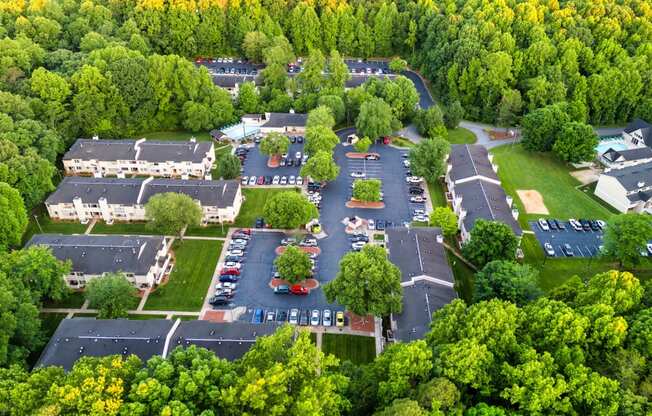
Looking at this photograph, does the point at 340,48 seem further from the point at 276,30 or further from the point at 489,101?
the point at 489,101

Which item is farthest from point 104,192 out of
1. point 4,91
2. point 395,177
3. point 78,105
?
point 395,177

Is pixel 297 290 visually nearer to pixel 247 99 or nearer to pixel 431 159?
pixel 431 159

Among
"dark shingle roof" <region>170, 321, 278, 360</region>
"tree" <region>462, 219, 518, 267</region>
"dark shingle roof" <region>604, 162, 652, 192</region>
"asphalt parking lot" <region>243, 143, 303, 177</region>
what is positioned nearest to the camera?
"dark shingle roof" <region>170, 321, 278, 360</region>

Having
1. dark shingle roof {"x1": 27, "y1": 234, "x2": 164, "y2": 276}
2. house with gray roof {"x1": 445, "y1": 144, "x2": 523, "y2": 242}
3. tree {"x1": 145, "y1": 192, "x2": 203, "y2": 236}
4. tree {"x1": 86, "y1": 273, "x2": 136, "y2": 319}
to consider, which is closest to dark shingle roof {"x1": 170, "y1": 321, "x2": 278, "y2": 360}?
tree {"x1": 86, "y1": 273, "x2": 136, "y2": 319}

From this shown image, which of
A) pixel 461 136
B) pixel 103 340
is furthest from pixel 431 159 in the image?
pixel 103 340

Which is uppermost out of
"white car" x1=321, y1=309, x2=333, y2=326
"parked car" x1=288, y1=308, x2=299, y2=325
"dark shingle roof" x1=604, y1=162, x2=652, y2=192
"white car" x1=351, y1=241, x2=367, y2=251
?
"dark shingle roof" x1=604, y1=162, x2=652, y2=192

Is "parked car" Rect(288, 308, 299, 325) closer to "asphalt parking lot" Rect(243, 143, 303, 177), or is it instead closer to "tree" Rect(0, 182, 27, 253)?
"asphalt parking lot" Rect(243, 143, 303, 177)
